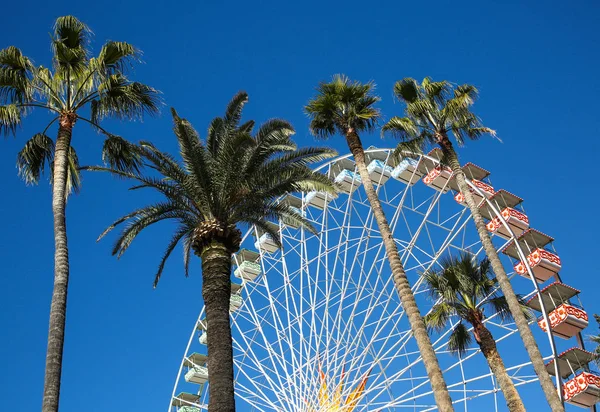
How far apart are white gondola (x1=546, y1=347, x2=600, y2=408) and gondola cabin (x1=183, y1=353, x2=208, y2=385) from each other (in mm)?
17536

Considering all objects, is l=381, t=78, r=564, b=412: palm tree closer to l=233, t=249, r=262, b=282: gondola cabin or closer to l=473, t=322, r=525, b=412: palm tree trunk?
l=473, t=322, r=525, b=412: palm tree trunk

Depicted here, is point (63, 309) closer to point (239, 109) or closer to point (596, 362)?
point (239, 109)

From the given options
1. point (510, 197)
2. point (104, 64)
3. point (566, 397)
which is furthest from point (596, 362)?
point (104, 64)

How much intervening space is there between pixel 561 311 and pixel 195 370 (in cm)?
1814

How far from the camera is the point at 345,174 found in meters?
37.0

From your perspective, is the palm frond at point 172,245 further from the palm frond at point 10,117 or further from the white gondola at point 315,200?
the white gondola at point 315,200

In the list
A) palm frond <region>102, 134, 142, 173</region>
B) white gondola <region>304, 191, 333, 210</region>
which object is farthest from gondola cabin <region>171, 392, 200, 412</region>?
palm frond <region>102, 134, 142, 173</region>

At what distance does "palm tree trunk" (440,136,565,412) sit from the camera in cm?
1855

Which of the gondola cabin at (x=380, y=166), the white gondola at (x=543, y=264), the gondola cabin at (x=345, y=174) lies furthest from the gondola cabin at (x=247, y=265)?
the white gondola at (x=543, y=264)

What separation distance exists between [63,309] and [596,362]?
71.5ft

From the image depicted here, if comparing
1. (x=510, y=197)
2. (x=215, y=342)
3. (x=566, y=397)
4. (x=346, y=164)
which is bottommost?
(x=215, y=342)

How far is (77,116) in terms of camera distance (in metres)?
15.6

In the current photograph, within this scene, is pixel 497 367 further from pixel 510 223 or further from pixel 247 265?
pixel 247 265

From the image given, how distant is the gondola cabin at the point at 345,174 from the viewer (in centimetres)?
3666
